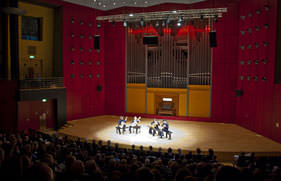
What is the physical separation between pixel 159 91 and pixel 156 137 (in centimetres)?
441

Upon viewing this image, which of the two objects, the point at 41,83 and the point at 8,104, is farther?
the point at 41,83

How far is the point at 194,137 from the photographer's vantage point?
9.81m

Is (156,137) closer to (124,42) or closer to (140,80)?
(140,80)

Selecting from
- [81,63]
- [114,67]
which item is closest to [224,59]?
[114,67]

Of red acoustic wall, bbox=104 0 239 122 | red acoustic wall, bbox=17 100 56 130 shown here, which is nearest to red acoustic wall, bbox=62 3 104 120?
red acoustic wall, bbox=17 100 56 130

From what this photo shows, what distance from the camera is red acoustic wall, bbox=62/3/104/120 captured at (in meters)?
12.7

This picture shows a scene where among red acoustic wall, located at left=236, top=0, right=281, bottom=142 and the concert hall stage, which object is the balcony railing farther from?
red acoustic wall, located at left=236, top=0, right=281, bottom=142

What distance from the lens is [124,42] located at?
14.3 metres

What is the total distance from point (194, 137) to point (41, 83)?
7.77 m

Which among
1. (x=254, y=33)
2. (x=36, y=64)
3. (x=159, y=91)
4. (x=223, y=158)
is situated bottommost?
(x=223, y=158)

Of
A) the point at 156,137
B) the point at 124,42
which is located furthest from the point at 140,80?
the point at 156,137

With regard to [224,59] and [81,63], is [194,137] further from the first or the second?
[81,63]

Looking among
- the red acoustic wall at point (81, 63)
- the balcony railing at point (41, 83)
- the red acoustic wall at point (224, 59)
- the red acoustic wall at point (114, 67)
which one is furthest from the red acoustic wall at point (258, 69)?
the balcony railing at point (41, 83)

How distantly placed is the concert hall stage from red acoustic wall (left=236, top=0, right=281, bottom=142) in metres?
0.63
